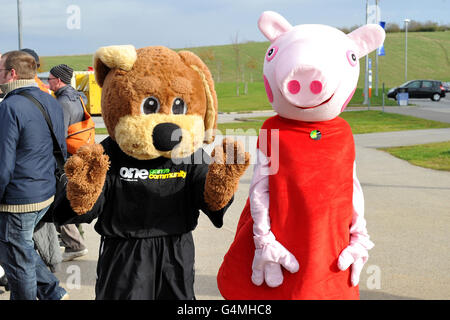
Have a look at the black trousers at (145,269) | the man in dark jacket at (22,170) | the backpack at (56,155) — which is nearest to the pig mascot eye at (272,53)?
the black trousers at (145,269)

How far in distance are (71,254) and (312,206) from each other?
3164mm

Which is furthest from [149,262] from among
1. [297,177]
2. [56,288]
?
[56,288]

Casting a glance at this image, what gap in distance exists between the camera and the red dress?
286cm

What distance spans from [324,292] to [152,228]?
3.12 ft

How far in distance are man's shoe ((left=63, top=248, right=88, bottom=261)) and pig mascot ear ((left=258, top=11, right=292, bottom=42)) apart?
10.4ft

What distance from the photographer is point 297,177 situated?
9.40 ft

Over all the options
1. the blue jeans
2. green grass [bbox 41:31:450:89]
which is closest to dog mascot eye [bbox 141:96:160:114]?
the blue jeans

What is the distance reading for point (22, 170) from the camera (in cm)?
369

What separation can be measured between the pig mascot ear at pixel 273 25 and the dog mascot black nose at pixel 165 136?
0.84 metres

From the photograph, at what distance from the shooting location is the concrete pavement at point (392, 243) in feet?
14.7

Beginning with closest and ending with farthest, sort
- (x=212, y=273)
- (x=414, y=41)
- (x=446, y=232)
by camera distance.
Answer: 1. (x=212, y=273)
2. (x=446, y=232)
3. (x=414, y=41)

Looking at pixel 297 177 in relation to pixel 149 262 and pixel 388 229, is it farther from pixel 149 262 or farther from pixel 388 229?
pixel 388 229

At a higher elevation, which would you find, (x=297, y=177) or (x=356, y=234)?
(x=297, y=177)
